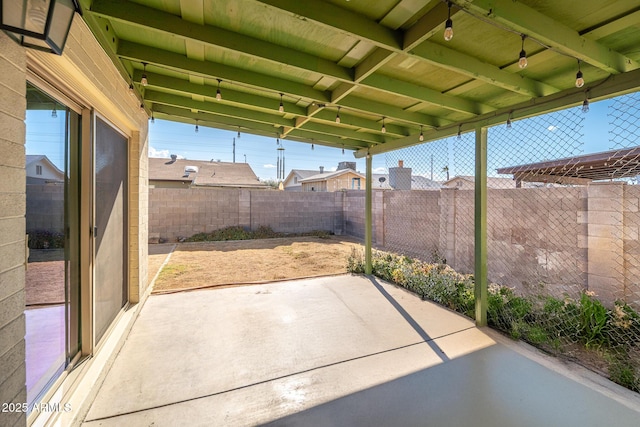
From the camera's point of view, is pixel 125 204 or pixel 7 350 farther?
pixel 125 204

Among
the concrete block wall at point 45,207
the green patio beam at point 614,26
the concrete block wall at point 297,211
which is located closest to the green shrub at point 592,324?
the green patio beam at point 614,26

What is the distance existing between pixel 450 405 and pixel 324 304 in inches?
72.6

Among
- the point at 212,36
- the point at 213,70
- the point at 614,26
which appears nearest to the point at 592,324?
the point at 614,26

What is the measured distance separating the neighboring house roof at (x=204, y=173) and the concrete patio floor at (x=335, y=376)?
11863 mm

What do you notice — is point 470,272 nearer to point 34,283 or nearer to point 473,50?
point 473,50

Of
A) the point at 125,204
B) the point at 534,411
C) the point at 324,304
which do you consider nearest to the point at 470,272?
the point at 324,304

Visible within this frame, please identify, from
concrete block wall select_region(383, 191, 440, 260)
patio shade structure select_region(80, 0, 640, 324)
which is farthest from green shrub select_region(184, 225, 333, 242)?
patio shade structure select_region(80, 0, 640, 324)

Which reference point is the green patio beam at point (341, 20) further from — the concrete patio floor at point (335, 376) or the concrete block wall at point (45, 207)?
the concrete patio floor at point (335, 376)

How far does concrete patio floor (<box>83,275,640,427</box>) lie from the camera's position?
1604 millimetres

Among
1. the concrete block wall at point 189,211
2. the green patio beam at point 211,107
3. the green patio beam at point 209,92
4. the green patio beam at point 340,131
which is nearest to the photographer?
the green patio beam at point 209,92

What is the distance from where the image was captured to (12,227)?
3.32ft

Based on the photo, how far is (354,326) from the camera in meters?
2.79

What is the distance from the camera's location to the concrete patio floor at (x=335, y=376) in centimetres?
160

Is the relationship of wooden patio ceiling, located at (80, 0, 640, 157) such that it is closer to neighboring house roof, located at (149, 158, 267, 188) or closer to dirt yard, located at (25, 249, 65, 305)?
dirt yard, located at (25, 249, 65, 305)
